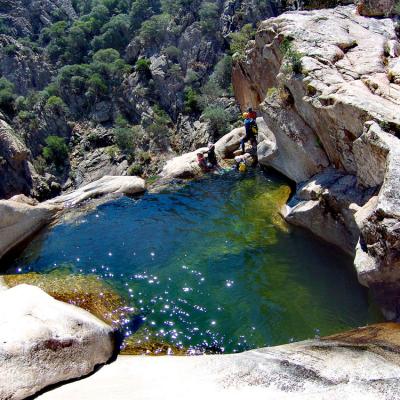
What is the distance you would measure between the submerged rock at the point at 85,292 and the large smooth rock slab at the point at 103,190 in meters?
7.51

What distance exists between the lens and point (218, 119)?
122ft

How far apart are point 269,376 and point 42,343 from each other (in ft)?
13.5

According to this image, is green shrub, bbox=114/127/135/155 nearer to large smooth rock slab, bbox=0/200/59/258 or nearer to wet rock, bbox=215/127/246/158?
wet rock, bbox=215/127/246/158

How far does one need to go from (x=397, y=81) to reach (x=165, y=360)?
1175 cm

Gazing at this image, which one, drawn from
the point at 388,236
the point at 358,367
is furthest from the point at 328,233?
the point at 358,367

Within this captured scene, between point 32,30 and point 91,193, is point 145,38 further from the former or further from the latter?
point 91,193

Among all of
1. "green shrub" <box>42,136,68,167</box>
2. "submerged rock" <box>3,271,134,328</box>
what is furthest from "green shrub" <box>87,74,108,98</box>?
"submerged rock" <box>3,271,134,328</box>

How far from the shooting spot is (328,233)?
13258 millimetres

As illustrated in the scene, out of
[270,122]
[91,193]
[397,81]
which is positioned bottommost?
[91,193]

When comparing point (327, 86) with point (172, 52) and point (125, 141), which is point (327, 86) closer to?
point (125, 141)

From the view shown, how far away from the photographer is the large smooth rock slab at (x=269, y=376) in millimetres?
5668

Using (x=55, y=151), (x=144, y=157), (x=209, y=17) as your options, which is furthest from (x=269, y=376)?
(x=209, y=17)

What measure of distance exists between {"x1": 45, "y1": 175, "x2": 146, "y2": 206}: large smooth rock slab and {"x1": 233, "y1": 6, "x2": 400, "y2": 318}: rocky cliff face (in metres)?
7.03

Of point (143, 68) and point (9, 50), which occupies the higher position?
point (9, 50)
